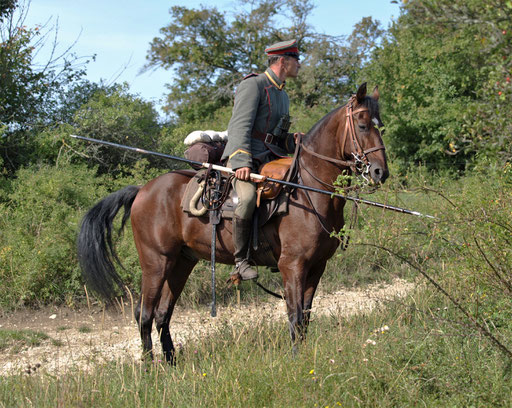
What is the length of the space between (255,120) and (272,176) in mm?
625

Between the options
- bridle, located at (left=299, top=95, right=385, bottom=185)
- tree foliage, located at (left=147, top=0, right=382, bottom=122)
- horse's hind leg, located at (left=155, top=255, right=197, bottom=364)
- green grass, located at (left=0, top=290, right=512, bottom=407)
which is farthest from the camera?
tree foliage, located at (left=147, top=0, right=382, bottom=122)

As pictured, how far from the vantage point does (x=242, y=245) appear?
5.21 metres

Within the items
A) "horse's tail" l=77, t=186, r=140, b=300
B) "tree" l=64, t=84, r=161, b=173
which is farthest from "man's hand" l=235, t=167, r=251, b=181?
"tree" l=64, t=84, r=161, b=173

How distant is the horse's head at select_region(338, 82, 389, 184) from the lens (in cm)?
472

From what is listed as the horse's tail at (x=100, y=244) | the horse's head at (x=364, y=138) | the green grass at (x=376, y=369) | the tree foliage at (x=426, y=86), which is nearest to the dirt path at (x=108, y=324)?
the horse's tail at (x=100, y=244)

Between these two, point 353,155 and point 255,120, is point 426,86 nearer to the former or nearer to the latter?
point 255,120

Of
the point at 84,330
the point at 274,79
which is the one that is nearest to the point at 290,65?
the point at 274,79

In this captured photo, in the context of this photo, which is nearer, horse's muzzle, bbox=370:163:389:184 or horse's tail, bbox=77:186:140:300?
horse's muzzle, bbox=370:163:389:184

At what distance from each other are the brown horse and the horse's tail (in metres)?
0.01

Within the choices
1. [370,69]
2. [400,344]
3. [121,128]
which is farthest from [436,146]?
[400,344]

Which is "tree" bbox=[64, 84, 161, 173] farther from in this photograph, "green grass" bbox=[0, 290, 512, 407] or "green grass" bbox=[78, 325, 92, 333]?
"green grass" bbox=[0, 290, 512, 407]

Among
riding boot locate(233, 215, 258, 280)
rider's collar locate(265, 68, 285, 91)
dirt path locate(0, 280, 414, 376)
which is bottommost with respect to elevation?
dirt path locate(0, 280, 414, 376)

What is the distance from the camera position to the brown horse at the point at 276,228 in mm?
4895

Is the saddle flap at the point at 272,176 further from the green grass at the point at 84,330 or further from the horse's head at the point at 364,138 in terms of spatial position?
the green grass at the point at 84,330
